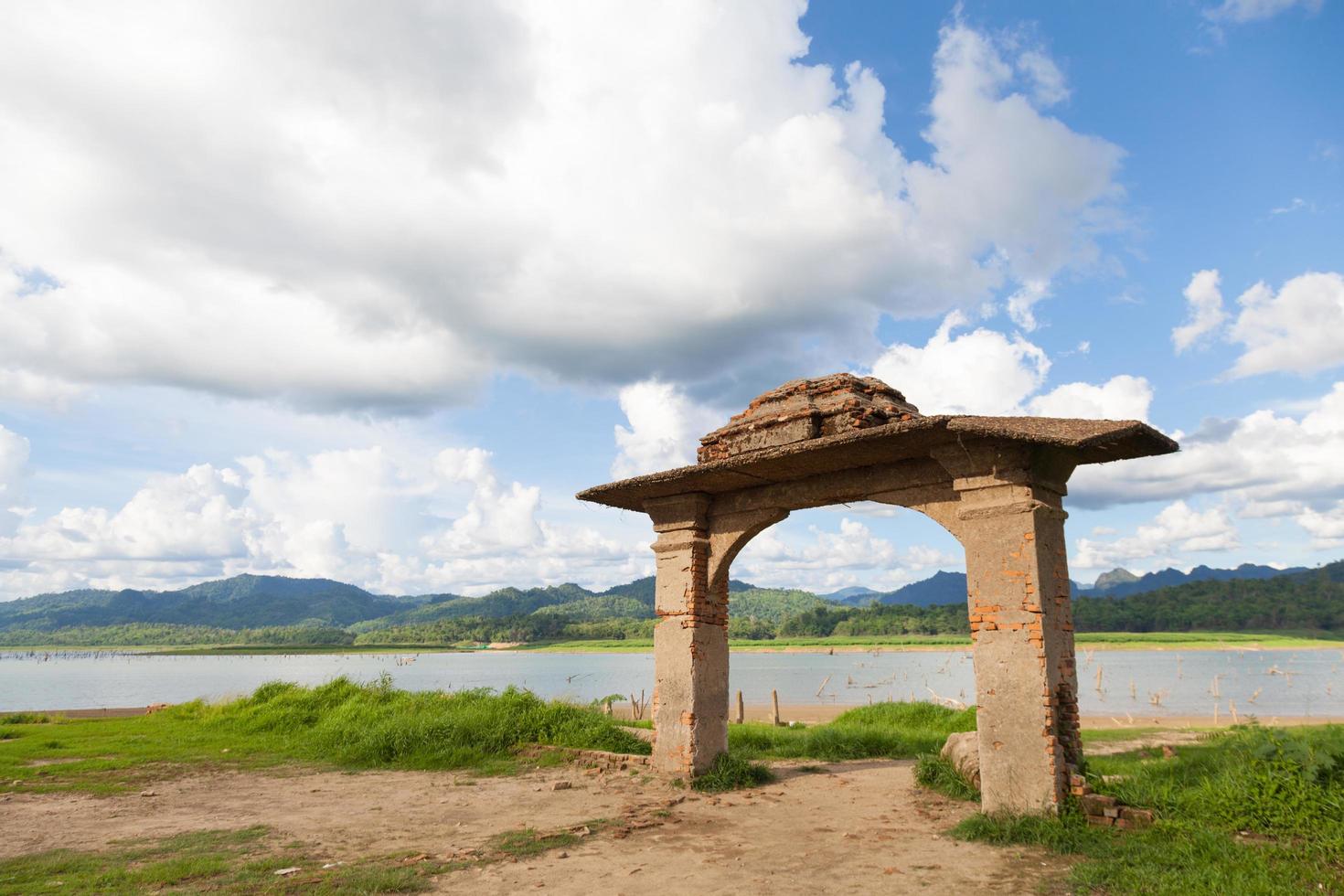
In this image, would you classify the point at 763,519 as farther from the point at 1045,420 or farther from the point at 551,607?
the point at 551,607

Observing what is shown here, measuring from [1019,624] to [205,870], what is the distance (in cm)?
783

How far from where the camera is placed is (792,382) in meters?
10.9

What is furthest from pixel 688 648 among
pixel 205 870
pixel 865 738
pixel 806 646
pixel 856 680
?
pixel 806 646

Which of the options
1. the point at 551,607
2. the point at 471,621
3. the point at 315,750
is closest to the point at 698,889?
the point at 315,750

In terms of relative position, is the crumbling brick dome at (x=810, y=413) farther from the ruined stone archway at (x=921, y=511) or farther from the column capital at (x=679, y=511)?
the column capital at (x=679, y=511)

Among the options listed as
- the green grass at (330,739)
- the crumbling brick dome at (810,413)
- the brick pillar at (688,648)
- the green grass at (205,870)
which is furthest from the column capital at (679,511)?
the green grass at (205,870)

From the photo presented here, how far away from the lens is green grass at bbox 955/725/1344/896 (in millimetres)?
5590

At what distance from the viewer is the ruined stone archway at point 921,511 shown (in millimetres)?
→ 7402

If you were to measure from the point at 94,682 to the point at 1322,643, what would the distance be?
12303 centimetres

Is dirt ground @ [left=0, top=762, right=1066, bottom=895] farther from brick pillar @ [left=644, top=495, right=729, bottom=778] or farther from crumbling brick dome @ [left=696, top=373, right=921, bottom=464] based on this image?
crumbling brick dome @ [left=696, top=373, right=921, bottom=464]

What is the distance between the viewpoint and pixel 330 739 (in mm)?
14781

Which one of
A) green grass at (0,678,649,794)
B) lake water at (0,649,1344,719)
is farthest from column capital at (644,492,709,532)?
lake water at (0,649,1344,719)

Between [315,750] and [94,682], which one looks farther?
[94,682]

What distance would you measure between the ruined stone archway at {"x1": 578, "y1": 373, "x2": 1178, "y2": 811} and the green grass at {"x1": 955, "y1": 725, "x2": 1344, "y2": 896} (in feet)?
1.71
